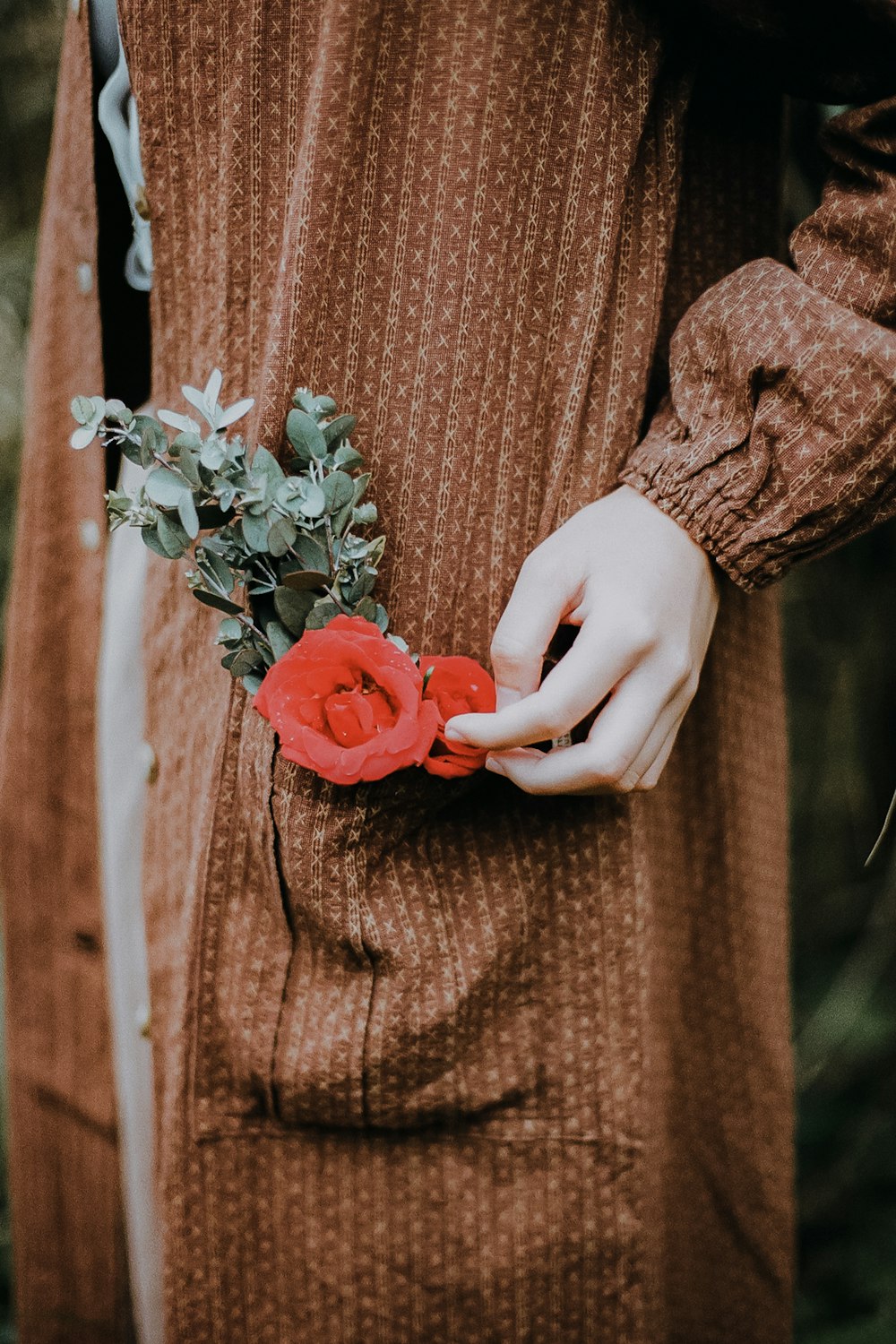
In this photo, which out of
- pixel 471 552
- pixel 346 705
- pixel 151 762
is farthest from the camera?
pixel 151 762

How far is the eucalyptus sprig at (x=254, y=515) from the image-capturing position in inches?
20.0

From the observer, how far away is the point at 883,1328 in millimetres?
1330

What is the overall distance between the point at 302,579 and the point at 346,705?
8 centimetres

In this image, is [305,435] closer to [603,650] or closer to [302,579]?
[302,579]

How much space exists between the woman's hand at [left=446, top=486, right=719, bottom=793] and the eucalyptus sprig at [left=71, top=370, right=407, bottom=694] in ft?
0.25

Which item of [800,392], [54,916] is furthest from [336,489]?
[54,916]

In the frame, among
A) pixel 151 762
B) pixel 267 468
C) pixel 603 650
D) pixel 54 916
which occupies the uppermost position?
pixel 267 468

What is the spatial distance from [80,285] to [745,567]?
614 mm

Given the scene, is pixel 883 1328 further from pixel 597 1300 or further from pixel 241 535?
pixel 241 535

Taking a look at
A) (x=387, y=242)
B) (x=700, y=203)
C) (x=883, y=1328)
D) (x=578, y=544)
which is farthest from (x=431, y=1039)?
(x=883, y=1328)

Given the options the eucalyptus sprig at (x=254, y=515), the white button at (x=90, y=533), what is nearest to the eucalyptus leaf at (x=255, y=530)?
the eucalyptus sprig at (x=254, y=515)

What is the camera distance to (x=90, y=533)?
0.82m

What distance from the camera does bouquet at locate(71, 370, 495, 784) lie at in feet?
1.55

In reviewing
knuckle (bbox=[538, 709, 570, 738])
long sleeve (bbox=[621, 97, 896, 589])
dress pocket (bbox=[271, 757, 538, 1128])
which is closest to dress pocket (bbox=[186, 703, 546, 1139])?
dress pocket (bbox=[271, 757, 538, 1128])
